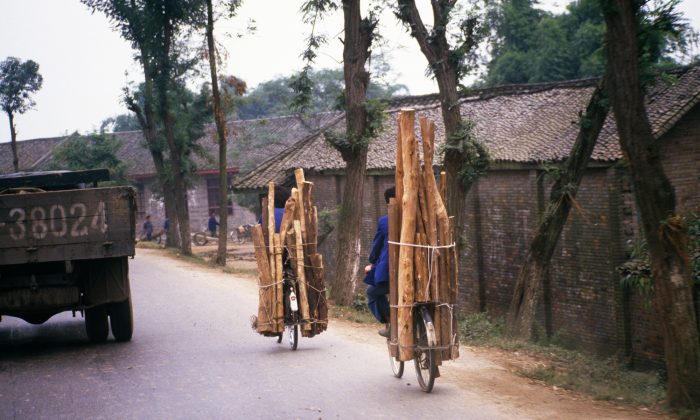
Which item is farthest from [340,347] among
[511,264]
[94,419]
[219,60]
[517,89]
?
[219,60]

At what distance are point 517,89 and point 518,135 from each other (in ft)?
11.0

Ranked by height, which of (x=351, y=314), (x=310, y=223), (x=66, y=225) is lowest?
(x=351, y=314)

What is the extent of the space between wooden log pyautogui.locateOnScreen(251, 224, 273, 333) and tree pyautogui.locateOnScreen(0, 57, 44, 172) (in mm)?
37490

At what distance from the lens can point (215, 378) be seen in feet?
25.9

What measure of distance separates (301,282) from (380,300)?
192cm

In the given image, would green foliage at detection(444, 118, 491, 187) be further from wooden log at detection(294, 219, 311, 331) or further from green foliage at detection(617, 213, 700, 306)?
wooden log at detection(294, 219, 311, 331)

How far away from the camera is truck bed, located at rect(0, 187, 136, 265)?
9.03 metres

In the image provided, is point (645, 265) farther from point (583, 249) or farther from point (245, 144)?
point (245, 144)

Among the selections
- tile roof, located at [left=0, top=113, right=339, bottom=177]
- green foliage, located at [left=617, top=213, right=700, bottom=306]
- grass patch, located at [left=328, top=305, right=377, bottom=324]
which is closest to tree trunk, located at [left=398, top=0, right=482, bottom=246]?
grass patch, located at [left=328, top=305, right=377, bottom=324]

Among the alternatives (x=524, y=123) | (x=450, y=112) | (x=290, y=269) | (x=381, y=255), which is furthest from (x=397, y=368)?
(x=524, y=123)

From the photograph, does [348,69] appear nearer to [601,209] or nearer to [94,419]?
[601,209]

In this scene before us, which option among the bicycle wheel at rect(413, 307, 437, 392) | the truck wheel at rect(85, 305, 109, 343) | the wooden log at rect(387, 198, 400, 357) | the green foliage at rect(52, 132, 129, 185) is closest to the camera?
the bicycle wheel at rect(413, 307, 437, 392)

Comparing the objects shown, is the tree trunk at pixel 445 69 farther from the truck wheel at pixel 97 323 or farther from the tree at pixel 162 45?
the tree at pixel 162 45

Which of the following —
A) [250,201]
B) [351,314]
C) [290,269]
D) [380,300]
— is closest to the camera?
[380,300]
